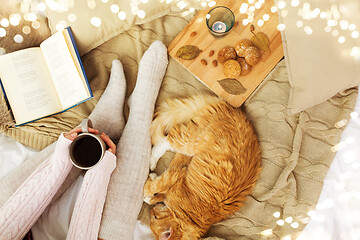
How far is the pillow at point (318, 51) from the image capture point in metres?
0.85

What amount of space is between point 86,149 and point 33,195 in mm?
221

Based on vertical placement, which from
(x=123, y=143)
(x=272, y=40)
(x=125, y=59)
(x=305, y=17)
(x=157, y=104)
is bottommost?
(x=123, y=143)

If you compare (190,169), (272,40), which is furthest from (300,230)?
(272,40)

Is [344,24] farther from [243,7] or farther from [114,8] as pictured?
[114,8]

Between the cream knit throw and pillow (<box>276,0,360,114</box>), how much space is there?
494 mm

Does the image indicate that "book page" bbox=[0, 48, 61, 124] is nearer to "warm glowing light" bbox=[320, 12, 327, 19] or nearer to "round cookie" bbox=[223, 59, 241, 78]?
"round cookie" bbox=[223, 59, 241, 78]

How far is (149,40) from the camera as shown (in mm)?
1120

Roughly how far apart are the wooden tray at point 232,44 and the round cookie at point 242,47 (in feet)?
0.13

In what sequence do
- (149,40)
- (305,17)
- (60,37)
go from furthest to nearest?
1. (149,40)
2. (60,37)
3. (305,17)

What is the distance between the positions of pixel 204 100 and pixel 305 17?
45 centimetres

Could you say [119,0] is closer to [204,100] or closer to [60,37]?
[60,37]

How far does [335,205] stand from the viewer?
93 cm

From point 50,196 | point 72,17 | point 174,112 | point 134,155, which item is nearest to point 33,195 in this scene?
point 50,196

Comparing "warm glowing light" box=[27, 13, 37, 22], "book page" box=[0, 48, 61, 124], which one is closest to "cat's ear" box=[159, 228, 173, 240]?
"book page" box=[0, 48, 61, 124]
